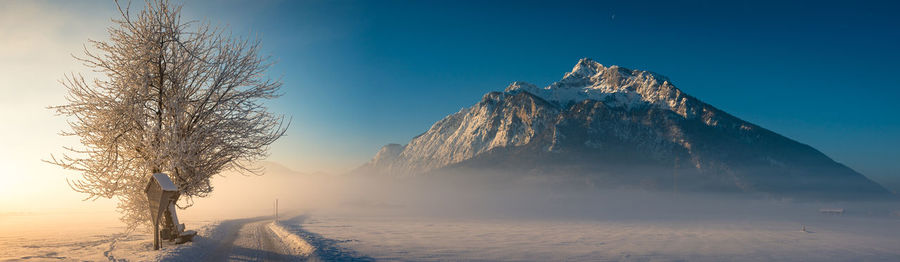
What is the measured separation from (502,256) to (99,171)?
21.9m

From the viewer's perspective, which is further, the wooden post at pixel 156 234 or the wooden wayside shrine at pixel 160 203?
the wooden post at pixel 156 234

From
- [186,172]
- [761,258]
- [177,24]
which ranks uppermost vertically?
[177,24]

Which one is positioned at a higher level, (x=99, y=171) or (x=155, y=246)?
(x=99, y=171)

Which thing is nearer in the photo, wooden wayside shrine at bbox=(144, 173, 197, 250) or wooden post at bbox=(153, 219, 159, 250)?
wooden wayside shrine at bbox=(144, 173, 197, 250)

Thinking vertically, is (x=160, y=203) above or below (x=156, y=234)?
above

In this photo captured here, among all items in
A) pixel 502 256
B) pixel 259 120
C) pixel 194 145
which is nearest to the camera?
pixel 194 145

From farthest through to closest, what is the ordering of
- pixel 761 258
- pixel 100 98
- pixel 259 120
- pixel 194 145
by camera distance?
pixel 761 258 < pixel 259 120 < pixel 194 145 < pixel 100 98

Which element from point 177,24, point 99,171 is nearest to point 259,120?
point 177,24

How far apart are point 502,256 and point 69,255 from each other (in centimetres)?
2206

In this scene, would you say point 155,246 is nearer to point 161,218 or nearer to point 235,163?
point 161,218

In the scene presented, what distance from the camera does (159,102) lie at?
2194cm

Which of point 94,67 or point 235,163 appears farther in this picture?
point 235,163

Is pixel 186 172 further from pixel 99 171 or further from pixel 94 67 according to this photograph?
pixel 94 67

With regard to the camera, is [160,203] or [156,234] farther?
[156,234]
